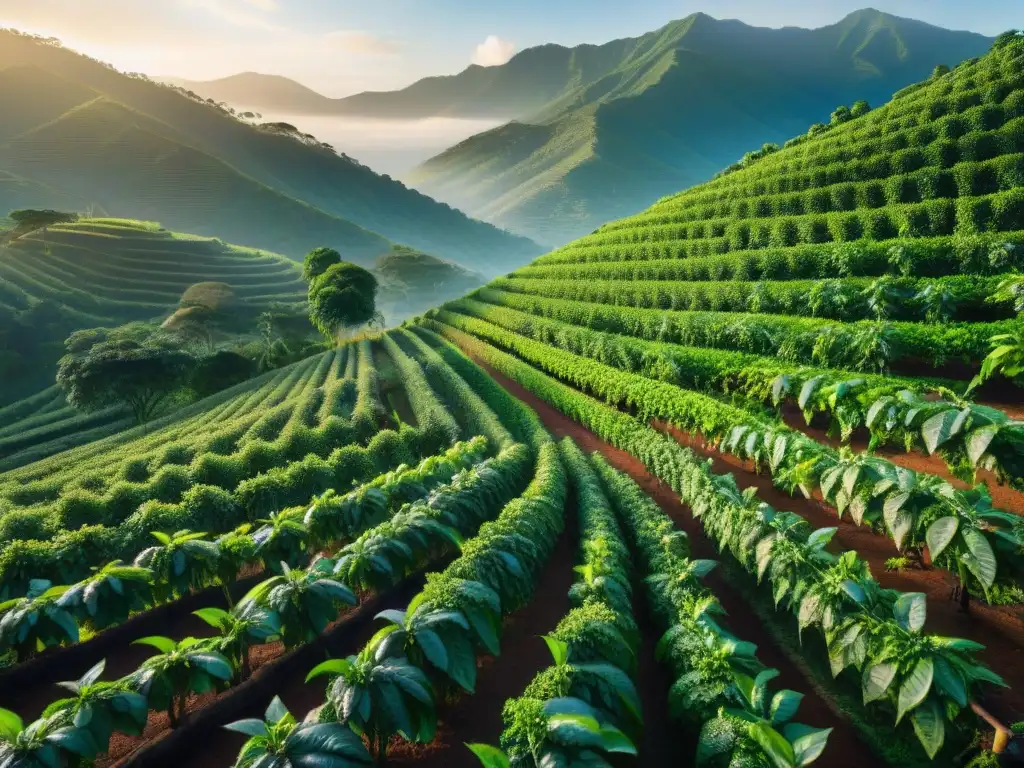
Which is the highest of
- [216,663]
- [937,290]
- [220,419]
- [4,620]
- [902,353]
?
[937,290]

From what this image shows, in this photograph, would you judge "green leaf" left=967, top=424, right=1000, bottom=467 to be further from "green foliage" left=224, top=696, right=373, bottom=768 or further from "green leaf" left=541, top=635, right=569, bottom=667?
"green foliage" left=224, top=696, right=373, bottom=768

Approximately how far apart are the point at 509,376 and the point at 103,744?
75.9ft

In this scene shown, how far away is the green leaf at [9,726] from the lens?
14.0 feet

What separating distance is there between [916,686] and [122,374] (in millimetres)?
41526

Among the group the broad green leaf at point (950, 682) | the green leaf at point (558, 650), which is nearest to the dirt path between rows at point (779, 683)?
the broad green leaf at point (950, 682)

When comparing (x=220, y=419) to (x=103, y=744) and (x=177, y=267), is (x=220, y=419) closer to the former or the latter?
(x=103, y=744)

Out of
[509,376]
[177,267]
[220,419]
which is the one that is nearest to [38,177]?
[177,267]

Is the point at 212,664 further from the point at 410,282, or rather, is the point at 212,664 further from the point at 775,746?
the point at 410,282

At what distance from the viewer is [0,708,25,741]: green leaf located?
426 cm

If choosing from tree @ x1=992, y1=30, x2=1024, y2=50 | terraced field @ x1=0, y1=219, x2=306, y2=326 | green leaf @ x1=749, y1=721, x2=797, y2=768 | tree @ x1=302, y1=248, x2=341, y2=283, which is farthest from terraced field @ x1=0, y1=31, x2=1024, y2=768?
terraced field @ x1=0, y1=219, x2=306, y2=326

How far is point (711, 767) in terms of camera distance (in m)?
4.11

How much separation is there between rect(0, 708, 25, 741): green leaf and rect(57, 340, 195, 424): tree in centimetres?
3620

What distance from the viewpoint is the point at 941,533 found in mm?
5570

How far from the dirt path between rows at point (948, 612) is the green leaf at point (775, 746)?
325 centimetres
